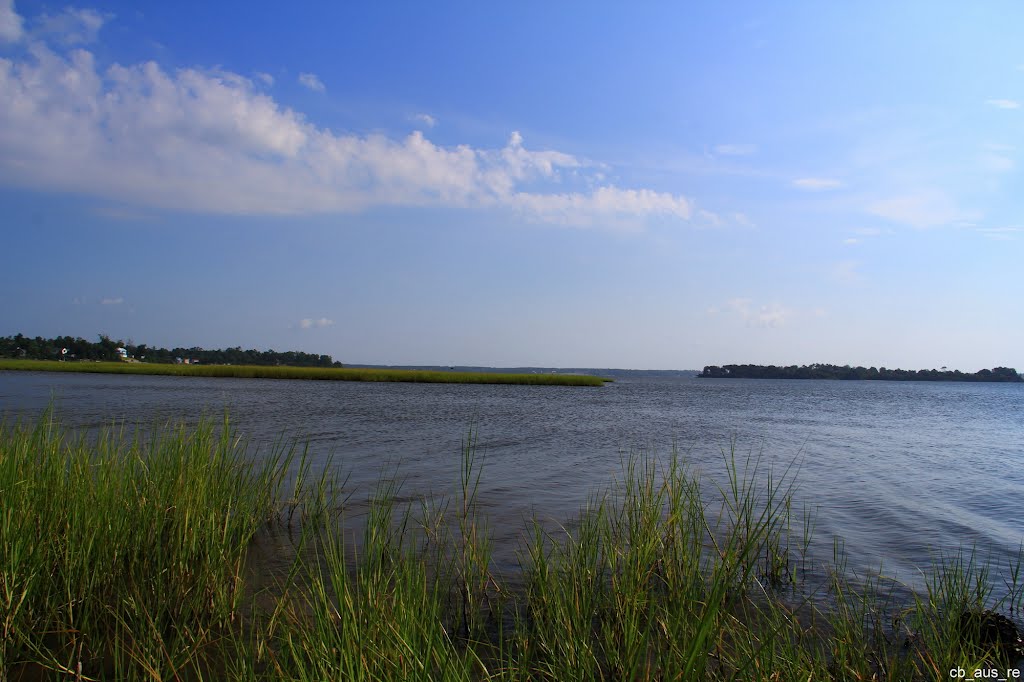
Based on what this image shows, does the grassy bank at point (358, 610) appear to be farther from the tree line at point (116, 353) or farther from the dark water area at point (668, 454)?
the tree line at point (116, 353)

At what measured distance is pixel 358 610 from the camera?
3309mm

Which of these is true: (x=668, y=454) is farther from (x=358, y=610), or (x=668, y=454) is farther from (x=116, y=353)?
(x=116, y=353)

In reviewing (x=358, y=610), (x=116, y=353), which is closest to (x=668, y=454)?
(x=358, y=610)

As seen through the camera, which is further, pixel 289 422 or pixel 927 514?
pixel 289 422

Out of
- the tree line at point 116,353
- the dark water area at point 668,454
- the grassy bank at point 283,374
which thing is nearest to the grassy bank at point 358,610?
the dark water area at point 668,454

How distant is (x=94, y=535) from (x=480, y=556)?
2.92m

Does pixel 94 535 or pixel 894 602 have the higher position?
pixel 94 535

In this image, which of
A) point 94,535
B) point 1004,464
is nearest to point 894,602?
point 94,535

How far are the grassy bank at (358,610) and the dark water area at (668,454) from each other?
2.01 metres

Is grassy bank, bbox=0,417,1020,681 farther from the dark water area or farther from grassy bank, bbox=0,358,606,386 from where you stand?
grassy bank, bbox=0,358,606,386

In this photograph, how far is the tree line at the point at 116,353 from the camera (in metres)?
81.0

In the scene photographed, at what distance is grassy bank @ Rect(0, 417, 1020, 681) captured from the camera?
3211 mm

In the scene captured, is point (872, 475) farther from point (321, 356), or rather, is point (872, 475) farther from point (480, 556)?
point (321, 356)

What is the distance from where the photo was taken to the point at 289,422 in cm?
1973
